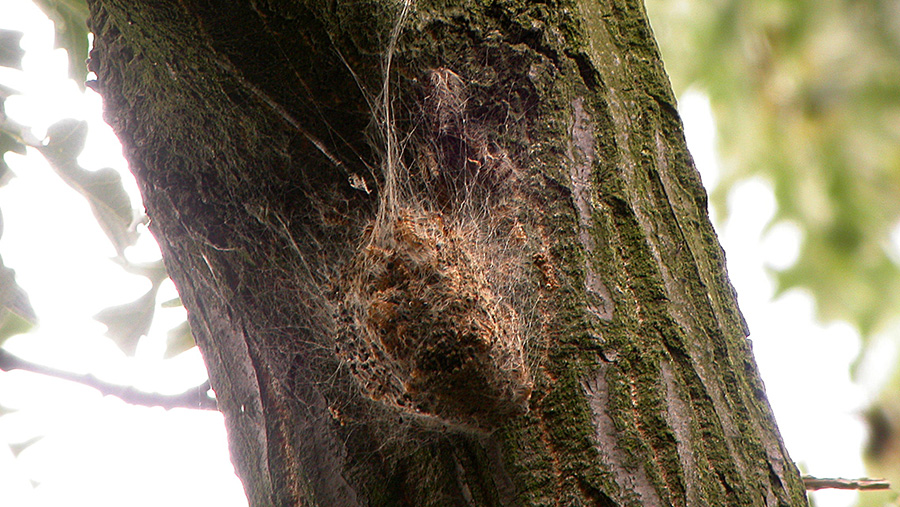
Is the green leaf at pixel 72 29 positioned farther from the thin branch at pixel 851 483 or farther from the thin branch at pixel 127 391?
the thin branch at pixel 851 483

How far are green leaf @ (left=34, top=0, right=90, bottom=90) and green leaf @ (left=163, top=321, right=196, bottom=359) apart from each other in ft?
1.89

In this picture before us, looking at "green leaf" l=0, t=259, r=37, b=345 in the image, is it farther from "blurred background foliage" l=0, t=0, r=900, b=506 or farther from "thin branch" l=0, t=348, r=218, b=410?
"blurred background foliage" l=0, t=0, r=900, b=506

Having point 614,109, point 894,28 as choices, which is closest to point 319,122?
point 614,109

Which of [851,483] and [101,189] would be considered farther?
[101,189]

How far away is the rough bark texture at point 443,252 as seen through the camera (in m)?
0.76

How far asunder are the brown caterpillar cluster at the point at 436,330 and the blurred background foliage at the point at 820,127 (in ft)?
8.79

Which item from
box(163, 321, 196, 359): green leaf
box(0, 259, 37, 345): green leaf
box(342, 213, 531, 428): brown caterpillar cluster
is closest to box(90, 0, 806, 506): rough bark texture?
box(342, 213, 531, 428): brown caterpillar cluster

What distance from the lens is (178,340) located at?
1475mm

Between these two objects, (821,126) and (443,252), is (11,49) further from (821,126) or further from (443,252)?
(821,126)

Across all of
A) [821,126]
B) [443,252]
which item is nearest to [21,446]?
[443,252]

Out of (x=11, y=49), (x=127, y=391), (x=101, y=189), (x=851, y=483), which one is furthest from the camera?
(x=101, y=189)

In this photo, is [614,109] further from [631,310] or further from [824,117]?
[824,117]

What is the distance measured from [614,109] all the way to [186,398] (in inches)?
36.0

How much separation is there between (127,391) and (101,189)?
1.69 ft
